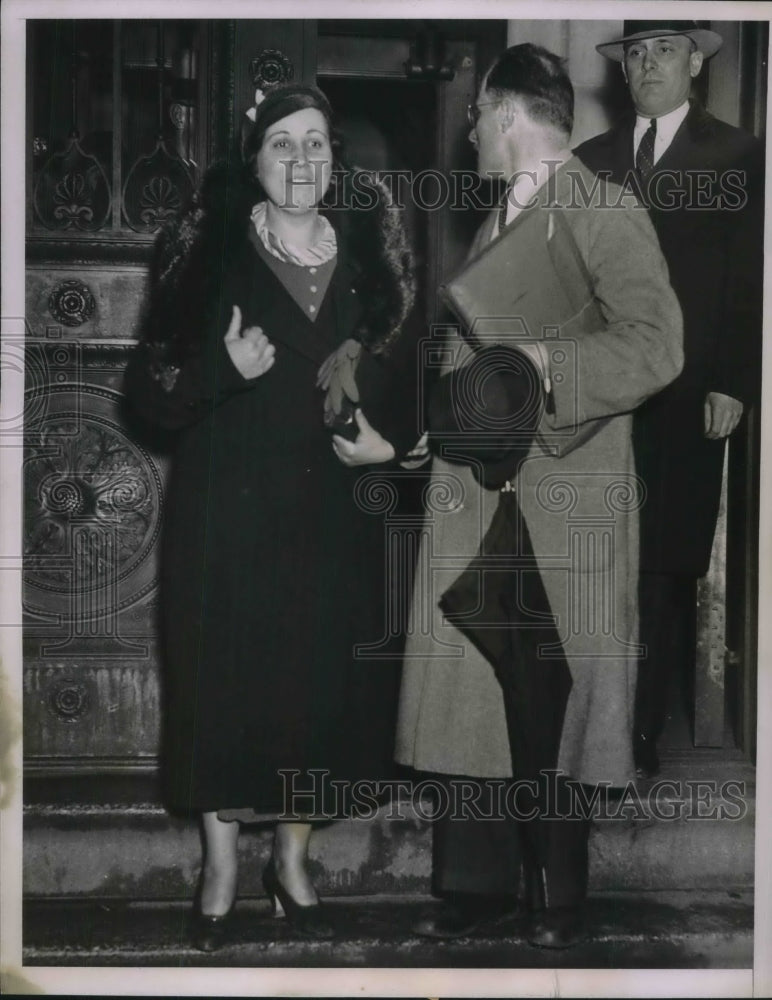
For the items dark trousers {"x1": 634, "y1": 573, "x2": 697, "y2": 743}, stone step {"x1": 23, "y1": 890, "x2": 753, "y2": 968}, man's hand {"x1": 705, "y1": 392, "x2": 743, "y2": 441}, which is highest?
man's hand {"x1": 705, "y1": 392, "x2": 743, "y2": 441}

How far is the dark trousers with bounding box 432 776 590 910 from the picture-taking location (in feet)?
10.7

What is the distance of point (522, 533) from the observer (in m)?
3.25

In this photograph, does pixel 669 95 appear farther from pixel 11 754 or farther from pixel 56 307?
pixel 11 754

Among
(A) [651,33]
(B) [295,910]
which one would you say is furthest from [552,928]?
(A) [651,33]

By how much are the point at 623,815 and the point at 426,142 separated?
178 centimetres

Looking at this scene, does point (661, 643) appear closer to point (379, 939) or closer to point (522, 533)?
point (522, 533)

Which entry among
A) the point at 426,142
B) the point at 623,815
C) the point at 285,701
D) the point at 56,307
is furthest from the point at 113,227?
the point at 623,815

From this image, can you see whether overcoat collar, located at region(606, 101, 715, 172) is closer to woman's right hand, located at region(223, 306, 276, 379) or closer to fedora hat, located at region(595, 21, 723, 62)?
fedora hat, located at region(595, 21, 723, 62)

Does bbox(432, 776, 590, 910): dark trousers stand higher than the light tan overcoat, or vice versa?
the light tan overcoat

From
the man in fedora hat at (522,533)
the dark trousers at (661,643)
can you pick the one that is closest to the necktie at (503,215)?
the man in fedora hat at (522,533)

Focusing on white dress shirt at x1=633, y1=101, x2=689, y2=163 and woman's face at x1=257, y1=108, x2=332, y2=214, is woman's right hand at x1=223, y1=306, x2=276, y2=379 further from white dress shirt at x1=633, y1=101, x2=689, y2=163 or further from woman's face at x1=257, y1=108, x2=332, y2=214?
white dress shirt at x1=633, y1=101, x2=689, y2=163

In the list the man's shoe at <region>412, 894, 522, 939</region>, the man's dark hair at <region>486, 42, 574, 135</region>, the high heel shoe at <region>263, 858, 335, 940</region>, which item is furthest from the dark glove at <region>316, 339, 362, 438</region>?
the man's shoe at <region>412, 894, 522, 939</region>

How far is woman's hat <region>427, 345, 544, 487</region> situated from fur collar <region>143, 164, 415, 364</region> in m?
0.22

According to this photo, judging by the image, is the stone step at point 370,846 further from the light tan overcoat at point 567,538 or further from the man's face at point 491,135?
the man's face at point 491,135
